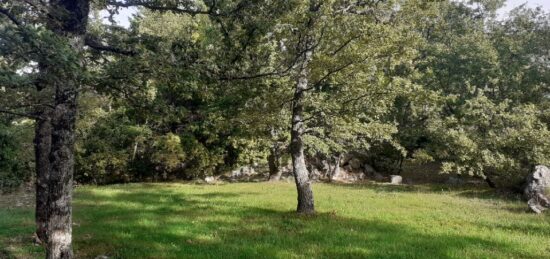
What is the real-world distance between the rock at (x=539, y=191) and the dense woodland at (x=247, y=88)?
3.38 metres

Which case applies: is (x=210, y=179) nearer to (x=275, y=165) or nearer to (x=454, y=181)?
(x=275, y=165)

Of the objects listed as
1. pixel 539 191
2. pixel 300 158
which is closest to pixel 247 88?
pixel 300 158

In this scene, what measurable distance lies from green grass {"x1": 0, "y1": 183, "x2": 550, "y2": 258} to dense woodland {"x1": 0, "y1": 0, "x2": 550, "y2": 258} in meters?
2.03

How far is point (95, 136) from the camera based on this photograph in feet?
105

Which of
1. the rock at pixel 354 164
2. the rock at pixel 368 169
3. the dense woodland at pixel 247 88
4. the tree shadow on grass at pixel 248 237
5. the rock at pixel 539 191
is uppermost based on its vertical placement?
the dense woodland at pixel 247 88

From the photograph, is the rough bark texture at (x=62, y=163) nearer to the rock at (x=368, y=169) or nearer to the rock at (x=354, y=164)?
the rock at (x=354, y=164)

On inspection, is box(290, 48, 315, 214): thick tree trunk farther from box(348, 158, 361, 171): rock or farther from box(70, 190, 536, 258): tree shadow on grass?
box(348, 158, 361, 171): rock

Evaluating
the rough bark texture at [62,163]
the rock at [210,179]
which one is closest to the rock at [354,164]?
the rock at [210,179]

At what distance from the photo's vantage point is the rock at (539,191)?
65.4 ft

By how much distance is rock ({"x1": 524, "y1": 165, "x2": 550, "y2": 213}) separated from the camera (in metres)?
19.9

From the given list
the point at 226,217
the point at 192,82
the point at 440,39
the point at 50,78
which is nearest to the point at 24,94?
the point at 50,78

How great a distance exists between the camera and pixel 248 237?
43.2 ft

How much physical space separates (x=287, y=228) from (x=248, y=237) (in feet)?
6.25

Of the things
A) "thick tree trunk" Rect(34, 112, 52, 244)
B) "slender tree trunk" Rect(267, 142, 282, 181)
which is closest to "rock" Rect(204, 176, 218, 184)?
"slender tree trunk" Rect(267, 142, 282, 181)
